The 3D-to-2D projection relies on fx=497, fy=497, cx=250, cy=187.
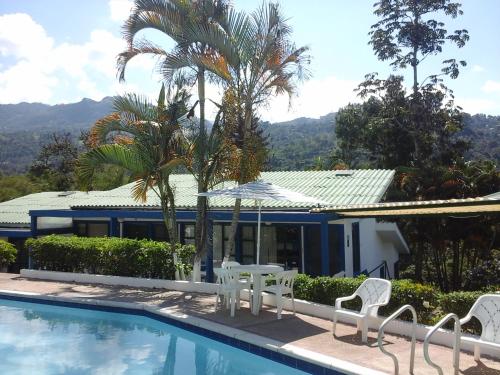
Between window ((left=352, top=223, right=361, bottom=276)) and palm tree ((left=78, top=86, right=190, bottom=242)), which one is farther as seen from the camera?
window ((left=352, top=223, right=361, bottom=276))

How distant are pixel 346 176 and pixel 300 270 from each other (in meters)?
3.96

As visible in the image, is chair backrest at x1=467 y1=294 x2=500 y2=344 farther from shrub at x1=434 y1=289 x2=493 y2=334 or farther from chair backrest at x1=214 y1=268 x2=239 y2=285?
chair backrest at x1=214 y1=268 x2=239 y2=285

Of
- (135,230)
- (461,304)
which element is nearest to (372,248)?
(135,230)

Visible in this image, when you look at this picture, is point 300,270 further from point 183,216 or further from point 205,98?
point 205,98

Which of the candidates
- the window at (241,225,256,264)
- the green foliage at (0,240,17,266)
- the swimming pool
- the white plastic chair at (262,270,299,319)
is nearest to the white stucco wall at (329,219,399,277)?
the window at (241,225,256,264)

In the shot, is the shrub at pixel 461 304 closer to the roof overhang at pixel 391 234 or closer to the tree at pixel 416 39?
the roof overhang at pixel 391 234

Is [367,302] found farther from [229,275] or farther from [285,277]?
[229,275]

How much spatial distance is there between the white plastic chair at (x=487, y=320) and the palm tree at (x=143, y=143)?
27.4 ft

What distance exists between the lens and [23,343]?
9945 millimetres

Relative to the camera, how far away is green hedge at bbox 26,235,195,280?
1455 centimetres

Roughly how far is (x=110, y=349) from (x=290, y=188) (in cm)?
931

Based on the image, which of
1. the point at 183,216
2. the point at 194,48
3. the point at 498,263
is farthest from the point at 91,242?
the point at 498,263

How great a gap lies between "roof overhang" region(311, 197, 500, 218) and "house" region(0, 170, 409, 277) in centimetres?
438

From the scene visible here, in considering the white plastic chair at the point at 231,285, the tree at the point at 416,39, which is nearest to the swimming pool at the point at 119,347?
the white plastic chair at the point at 231,285
